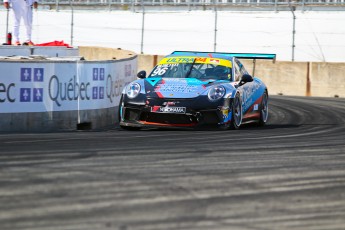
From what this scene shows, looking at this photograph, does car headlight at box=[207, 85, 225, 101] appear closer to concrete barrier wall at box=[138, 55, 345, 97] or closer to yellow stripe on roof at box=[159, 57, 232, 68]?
yellow stripe on roof at box=[159, 57, 232, 68]

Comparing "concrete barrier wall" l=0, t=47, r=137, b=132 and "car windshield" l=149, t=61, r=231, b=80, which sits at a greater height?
"car windshield" l=149, t=61, r=231, b=80

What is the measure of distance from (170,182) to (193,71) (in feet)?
24.3

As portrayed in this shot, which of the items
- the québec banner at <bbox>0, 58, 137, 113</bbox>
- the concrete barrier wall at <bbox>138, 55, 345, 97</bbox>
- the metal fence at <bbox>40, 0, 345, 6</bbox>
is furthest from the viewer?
the metal fence at <bbox>40, 0, 345, 6</bbox>

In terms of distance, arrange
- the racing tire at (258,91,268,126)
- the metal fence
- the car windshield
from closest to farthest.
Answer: the car windshield → the racing tire at (258,91,268,126) → the metal fence

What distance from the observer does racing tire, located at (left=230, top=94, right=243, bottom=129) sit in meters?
14.4

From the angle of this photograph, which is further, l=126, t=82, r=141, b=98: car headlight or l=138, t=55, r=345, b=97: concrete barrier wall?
l=138, t=55, r=345, b=97: concrete barrier wall

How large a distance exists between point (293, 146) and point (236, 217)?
511 cm

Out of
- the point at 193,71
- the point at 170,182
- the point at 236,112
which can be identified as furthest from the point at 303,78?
the point at 170,182

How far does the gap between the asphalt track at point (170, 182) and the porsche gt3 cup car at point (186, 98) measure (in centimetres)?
143

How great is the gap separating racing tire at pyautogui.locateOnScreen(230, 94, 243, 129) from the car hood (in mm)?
461

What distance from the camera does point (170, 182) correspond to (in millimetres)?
7980

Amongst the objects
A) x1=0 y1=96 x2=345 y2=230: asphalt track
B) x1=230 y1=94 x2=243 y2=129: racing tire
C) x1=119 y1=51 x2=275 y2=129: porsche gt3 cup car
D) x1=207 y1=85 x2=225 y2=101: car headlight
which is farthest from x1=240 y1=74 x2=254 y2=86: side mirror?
x1=0 y1=96 x2=345 y2=230: asphalt track

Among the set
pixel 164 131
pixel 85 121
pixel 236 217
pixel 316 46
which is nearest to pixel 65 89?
pixel 85 121

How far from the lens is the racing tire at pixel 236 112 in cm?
1445
